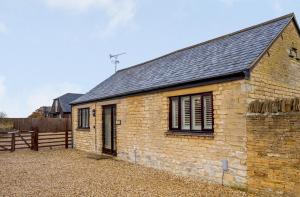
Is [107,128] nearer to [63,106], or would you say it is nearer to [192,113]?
[192,113]

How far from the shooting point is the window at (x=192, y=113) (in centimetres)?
952

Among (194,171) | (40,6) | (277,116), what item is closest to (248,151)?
(277,116)

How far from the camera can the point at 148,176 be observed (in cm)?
1012

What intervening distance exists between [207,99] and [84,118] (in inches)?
417

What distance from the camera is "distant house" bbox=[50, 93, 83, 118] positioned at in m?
44.5

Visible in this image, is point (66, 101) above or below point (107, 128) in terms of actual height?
above

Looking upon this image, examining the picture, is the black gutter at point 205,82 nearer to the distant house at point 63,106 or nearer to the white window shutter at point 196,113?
the white window shutter at point 196,113

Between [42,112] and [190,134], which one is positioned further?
[42,112]

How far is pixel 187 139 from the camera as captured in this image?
394 inches

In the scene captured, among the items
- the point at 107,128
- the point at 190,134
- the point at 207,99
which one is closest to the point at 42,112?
the point at 107,128

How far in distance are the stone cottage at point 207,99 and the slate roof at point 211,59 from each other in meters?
0.04

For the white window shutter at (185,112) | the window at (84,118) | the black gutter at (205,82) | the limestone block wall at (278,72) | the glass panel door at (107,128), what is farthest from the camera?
the window at (84,118)

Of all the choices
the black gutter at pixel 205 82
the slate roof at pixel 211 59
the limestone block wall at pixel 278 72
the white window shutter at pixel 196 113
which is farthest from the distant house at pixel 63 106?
the limestone block wall at pixel 278 72

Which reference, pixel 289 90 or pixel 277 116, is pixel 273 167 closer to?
pixel 277 116
